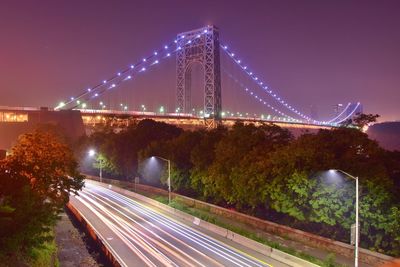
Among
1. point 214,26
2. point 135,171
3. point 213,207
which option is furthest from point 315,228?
point 214,26

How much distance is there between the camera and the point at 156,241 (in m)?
32.7

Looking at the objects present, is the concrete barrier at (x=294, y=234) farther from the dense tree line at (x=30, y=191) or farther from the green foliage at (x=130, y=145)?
the green foliage at (x=130, y=145)

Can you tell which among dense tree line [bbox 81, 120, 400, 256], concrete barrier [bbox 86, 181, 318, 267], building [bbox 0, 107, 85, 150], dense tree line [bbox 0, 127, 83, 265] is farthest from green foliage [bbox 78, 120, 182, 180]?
dense tree line [bbox 0, 127, 83, 265]

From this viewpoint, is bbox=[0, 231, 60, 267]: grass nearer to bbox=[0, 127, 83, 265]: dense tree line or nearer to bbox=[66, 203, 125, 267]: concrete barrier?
bbox=[0, 127, 83, 265]: dense tree line

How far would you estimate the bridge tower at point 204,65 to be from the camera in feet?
282

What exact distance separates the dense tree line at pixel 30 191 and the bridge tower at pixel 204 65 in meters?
48.8

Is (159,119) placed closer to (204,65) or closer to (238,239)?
(204,65)

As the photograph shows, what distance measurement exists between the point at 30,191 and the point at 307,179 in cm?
1872

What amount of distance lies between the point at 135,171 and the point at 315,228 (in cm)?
3536

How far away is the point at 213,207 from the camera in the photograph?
43250 millimetres

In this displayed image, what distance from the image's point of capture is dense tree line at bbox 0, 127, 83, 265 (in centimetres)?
2052

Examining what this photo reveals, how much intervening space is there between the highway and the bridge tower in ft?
135

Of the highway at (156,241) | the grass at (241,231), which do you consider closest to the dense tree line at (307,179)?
the grass at (241,231)

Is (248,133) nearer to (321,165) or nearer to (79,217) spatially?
(321,165)
